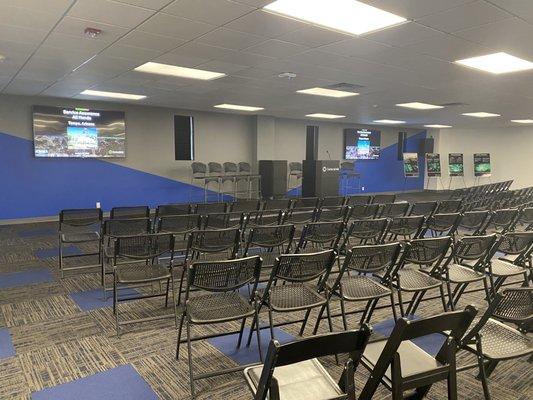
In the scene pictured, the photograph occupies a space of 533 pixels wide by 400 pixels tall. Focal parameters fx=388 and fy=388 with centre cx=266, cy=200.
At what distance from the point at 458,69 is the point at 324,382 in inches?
210

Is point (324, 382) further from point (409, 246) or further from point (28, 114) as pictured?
point (28, 114)

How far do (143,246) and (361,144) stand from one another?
12.8 meters

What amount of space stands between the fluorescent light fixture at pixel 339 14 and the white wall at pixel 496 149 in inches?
582

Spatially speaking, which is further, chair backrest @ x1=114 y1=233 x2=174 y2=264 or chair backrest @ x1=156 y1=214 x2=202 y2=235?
chair backrest @ x1=156 y1=214 x2=202 y2=235

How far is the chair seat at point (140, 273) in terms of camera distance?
3.28m

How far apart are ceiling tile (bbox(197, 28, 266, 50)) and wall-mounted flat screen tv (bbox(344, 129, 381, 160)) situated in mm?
10810

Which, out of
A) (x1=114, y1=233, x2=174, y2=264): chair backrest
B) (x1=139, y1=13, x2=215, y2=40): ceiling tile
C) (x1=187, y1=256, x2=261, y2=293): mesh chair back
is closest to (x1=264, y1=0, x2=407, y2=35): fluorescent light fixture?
(x1=139, y1=13, x2=215, y2=40): ceiling tile

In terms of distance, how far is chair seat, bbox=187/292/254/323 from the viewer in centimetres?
257

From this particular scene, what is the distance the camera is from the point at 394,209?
645 cm

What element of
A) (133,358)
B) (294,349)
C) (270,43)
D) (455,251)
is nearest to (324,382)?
(294,349)

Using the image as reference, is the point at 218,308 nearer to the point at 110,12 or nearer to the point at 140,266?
the point at 140,266

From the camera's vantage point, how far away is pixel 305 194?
450 inches

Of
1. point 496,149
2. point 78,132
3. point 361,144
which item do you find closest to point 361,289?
point 78,132

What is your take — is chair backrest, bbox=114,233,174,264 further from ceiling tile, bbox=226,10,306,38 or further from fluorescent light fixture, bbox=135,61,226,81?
fluorescent light fixture, bbox=135,61,226,81
